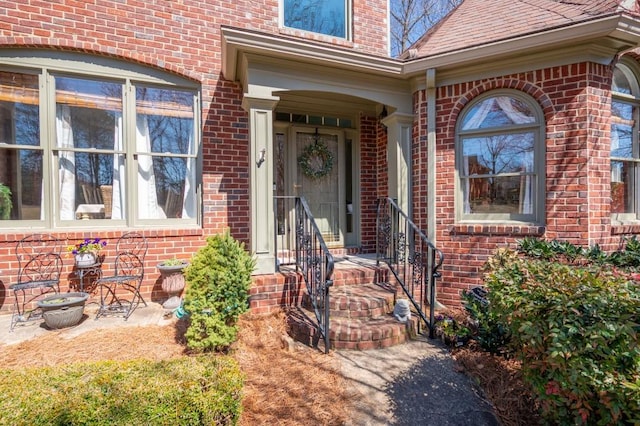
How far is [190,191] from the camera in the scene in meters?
4.80

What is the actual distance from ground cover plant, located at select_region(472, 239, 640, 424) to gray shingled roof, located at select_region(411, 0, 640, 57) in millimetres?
3376

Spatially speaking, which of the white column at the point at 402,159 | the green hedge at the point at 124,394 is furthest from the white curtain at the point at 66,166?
the white column at the point at 402,159

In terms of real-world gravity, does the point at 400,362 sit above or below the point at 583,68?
below

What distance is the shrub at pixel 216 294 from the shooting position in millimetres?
2754

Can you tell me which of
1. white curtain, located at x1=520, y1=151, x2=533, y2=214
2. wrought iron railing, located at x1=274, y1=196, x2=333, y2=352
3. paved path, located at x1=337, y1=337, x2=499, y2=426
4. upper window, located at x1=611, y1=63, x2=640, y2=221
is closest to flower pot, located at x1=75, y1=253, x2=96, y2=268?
wrought iron railing, located at x1=274, y1=196, x2=333, y2=352

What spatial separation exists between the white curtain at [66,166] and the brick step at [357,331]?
325 cm

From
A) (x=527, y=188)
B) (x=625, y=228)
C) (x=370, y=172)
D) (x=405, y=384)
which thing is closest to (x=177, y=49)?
(x=370, y=172)

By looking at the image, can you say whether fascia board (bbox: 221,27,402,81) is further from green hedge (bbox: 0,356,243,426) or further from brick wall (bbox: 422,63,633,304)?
green hedge (bbox: 0,356,243,426)

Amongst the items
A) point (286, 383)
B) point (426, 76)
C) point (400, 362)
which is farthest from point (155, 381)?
point (426, 76)

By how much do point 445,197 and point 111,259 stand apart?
182 inches

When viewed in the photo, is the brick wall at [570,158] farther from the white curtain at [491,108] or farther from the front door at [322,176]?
the front door at [322,176]

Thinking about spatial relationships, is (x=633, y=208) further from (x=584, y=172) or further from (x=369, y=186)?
(x=369, y=186)

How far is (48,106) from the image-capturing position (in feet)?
13.5

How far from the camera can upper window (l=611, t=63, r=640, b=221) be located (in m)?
4.41
